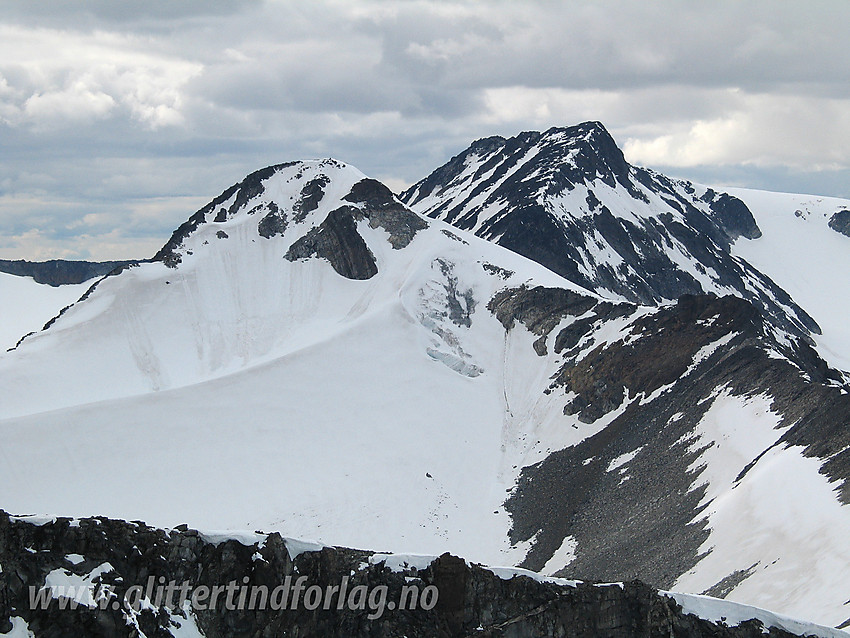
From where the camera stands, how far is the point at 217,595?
32062mm

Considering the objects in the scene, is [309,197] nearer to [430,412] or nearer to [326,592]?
[430,412]

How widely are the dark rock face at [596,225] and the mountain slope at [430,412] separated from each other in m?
23.9

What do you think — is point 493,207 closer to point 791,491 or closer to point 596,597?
point 791,491

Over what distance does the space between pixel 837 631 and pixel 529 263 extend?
85.1 meters

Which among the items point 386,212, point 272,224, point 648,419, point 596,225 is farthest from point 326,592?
point 596,225

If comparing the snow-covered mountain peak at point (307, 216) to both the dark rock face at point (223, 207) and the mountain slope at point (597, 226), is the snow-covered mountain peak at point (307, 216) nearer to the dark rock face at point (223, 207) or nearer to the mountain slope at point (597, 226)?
the dark rock face at point (223, 207)

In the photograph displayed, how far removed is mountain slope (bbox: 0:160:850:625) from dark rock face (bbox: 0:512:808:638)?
10.7 meters

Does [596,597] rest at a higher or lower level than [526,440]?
lower

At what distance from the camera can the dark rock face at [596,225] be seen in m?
140

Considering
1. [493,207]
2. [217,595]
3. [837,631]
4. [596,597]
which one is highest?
[493,207]

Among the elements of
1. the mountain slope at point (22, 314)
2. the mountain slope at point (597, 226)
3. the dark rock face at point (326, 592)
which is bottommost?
the dark rock face at point (326, 592)

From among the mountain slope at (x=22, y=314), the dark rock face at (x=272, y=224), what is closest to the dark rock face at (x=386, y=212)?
the dark rock face at (x=272, y=224)

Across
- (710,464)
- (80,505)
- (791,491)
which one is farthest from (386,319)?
(791,491)

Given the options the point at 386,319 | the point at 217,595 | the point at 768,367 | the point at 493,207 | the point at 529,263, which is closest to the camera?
the point at 217,595
